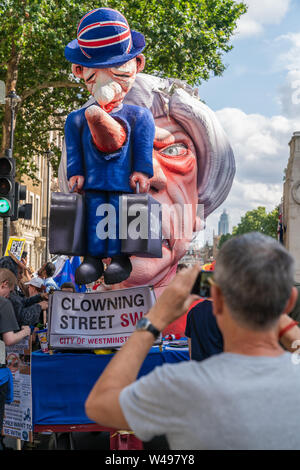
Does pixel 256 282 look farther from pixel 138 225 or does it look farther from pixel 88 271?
pixel 88 271

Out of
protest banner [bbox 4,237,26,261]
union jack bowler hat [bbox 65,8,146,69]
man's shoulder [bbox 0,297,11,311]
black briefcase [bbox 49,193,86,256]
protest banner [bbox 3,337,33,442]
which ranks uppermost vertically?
union jack bowler hat [bbox 65,8,146,69]

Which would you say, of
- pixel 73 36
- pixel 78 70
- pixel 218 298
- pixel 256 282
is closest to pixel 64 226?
pixel 78 70

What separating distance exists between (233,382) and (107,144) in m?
3.90

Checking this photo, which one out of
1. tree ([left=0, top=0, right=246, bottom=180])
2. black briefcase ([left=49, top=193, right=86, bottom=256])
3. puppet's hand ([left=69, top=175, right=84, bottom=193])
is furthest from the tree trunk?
black briefcase ([left=49, top=193, right=86, bottom=256])

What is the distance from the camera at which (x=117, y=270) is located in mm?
5059

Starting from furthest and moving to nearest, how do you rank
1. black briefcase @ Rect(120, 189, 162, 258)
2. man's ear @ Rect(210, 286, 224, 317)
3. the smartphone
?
1. black briefcase @ Rect(120, 189, 162, 258)
2. the smartphone
3. man's ear @ Rect(210, 286, 224, 317)

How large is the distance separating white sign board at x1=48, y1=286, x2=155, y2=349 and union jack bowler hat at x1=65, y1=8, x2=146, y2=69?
218 centimetres

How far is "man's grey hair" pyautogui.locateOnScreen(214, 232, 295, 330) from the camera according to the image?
4.77 ft

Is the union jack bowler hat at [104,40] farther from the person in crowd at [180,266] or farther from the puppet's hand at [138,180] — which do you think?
the person in crowd at [180,266]

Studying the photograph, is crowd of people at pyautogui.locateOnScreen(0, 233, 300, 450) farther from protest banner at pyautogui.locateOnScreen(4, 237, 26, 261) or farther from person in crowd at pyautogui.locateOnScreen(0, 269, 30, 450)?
protest banner at pyautogui.locateOnScreen(4, 237, 26, 261)

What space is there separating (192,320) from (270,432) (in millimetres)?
2403

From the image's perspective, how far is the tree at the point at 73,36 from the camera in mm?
13734

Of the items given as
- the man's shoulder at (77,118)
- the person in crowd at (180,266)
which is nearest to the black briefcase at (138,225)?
the man's shoulder at (77,118)
